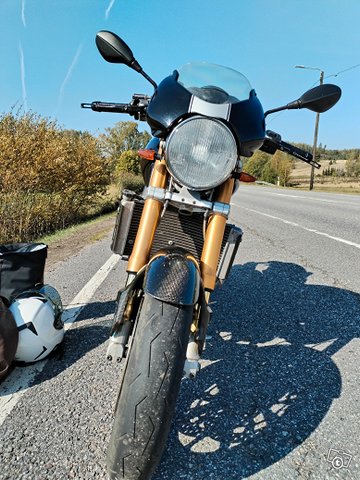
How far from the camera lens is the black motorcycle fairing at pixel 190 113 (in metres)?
1.82

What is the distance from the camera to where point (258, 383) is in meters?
2.32

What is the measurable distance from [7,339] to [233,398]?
1385 mm

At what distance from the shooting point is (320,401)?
216 centimetres

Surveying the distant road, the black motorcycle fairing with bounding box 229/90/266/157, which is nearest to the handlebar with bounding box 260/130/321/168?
the black motorcycle fairing with bounding box 229/90/266/157

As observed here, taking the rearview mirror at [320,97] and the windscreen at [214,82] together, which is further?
the rearview mirror at [320,97]

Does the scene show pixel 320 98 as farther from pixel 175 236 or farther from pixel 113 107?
pixel 113 107

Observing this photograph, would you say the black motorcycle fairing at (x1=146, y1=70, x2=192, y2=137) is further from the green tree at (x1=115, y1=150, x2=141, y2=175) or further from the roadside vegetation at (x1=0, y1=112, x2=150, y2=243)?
the green tree at (x1=115, y1=150, x2=141, y2=175)

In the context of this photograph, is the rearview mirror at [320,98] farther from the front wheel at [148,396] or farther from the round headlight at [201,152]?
the front wheel at [148,396]

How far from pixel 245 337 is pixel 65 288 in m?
2.23

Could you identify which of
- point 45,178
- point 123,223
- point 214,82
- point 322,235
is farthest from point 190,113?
point 45,178

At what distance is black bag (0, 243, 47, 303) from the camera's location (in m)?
3.03

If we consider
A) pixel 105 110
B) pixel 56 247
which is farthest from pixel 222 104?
pixel 56 247

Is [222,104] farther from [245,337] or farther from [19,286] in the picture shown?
[19,286]

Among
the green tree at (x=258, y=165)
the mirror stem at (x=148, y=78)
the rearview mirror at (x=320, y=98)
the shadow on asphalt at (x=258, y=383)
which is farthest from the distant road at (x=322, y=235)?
the green tree at (x=258, y=165)
